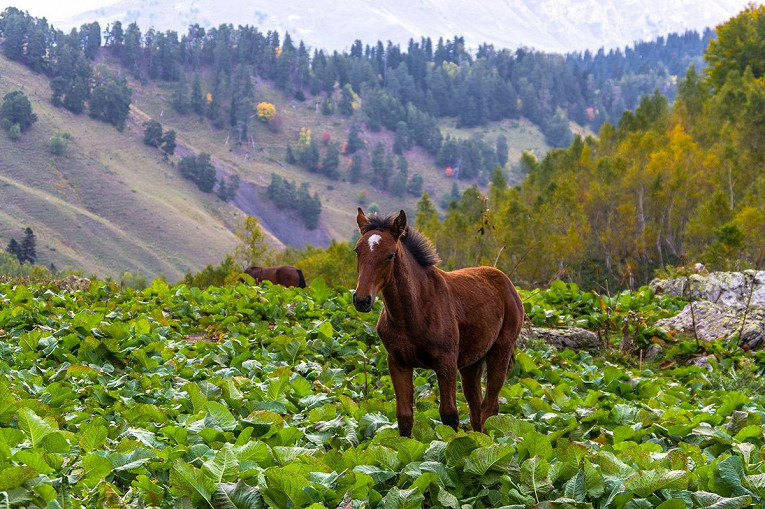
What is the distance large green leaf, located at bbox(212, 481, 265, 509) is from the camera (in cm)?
541

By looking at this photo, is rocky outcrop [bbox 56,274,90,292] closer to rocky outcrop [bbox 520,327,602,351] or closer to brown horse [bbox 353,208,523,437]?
rocky outcrop [bbox 520,327,602,351]

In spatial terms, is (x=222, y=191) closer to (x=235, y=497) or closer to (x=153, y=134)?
(x=153, y=134)

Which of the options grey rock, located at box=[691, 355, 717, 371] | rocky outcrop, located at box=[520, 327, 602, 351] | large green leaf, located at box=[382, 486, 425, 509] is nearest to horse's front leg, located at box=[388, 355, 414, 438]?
large green leaf, located at box=[382, 486, 425, 509]

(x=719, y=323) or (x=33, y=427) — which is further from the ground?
(x=33, y=427)

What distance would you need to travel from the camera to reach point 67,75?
186125mm

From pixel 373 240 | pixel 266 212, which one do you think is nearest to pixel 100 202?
pixel 266 212

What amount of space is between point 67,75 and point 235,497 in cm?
19949

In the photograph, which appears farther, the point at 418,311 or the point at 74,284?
the point at 74,284

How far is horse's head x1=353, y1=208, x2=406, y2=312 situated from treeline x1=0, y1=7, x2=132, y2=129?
190 metres

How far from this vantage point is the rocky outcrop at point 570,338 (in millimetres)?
14227

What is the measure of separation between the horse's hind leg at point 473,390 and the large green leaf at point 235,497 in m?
3.31

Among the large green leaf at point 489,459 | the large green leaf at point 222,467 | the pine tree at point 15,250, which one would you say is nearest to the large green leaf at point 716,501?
the large green leaf at point 489,459

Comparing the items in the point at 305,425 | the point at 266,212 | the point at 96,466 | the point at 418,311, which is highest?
the point at 418,311

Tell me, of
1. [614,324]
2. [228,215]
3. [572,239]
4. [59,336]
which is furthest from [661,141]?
[228,215]
